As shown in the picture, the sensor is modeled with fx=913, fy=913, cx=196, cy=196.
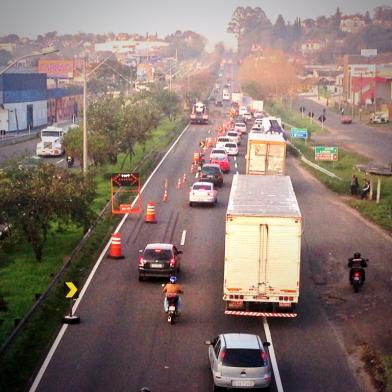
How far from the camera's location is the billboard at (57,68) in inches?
6137

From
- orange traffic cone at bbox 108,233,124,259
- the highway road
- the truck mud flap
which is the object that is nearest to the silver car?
the highway road

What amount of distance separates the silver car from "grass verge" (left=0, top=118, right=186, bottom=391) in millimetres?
3983

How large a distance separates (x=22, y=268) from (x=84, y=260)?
2.06 meters

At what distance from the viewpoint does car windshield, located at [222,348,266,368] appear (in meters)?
17.6

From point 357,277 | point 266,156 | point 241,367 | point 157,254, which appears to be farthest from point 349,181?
point 241,367

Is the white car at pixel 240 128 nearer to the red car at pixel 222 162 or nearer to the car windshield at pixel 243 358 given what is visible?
the red car at pixel 222 162

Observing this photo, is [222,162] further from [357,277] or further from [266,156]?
[357,277]

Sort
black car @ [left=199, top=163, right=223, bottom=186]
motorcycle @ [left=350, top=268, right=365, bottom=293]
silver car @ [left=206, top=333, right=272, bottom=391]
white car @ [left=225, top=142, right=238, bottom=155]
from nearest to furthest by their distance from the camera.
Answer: silver car @ [left=206, top=333, right=272, bottom=391] → motorcycle @ [left=350, top=268, right=365, bottom=293] → black car @ [left=199, top=163, right=223, bottom=186] → white car @ [left=225, top=142, right=238, bottom=155]

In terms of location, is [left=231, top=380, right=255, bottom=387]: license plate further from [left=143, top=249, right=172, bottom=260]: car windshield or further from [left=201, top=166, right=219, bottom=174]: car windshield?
[left=201, top=166, right=219, bottom=174]: car windshield

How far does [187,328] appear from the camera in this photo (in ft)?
75.6

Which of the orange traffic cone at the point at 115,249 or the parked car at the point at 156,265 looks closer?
the parked car at the point at 156,265

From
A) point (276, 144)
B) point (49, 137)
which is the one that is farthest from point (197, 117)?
point (276, 144)

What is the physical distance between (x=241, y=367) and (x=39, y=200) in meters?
14.4

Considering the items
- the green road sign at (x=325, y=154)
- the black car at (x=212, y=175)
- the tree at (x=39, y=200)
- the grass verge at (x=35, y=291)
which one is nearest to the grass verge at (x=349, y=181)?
the green road sign at (x=325, y=154)
